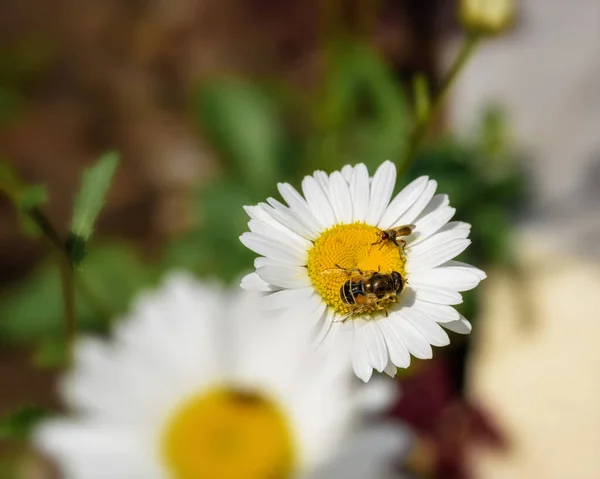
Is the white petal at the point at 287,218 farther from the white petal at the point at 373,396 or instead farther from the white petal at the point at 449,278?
the white petal at the point at 373,396

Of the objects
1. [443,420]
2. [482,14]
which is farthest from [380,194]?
[443,420]

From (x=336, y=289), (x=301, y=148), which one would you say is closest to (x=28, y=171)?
(x=301, y=148)

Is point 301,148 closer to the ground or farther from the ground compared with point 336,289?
farther from the ground

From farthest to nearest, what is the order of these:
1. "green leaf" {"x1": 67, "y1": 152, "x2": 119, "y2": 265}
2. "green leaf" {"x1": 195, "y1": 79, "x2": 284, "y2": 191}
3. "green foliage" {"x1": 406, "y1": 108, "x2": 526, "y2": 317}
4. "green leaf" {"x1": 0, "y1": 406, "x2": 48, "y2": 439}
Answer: "green leaf" {"x1": 195, "y1": 79, "x2": 284, "y2": 191} < "green foliage" {"x1": 406, "y1": 108, "x2": 526, "y2": 317} < "green leaf" {"x1": 0, "y1": 406, "x2": 48, "y2": 439} < "green leaf" {"x1": 67, "y1": 152, "x2": 119, "y2": 265}

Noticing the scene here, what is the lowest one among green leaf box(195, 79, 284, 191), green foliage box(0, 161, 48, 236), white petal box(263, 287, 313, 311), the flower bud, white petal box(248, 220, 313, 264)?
white petal box(263, 287, 313, 311)

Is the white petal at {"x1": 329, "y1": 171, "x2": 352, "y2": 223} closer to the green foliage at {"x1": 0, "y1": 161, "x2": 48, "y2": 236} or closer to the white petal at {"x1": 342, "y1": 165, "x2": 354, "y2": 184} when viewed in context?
→ the white petal at {"x1": 342, "y1": 165, "x2": 354, "y2": 184}

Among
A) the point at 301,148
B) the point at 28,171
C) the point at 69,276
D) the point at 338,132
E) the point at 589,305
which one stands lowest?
the point at 69,276

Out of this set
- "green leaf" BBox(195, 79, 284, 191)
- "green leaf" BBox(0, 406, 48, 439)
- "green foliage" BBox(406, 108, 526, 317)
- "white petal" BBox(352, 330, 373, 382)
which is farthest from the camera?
"green leaf" BBox(195, 79, 284, 191)

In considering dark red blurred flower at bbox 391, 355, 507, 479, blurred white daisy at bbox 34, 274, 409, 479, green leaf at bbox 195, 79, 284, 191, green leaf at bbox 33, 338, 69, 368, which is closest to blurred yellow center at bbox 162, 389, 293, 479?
blurred white daisy at bbox 34, 274, 409, 479

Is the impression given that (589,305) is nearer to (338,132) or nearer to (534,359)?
(534,359)
